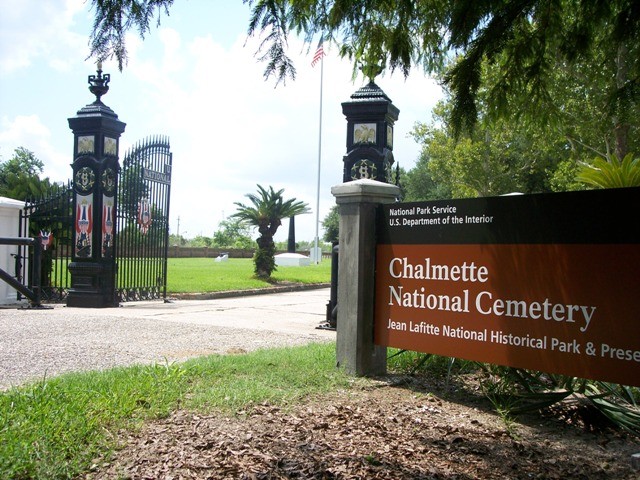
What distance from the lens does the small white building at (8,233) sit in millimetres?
13305

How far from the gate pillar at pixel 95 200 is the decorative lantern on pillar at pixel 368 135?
18.7 ft

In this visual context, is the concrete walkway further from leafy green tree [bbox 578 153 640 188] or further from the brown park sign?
leafy green tree [bbox 578 153 640 188]

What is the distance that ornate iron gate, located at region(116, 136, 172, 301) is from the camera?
14109mm

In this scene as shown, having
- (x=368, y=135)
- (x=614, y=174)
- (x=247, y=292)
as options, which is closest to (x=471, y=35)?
(x=614, y=174)

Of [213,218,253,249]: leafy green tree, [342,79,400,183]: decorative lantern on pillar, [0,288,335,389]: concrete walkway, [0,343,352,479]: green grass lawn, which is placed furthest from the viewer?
[213,218,253,249]: leafy green tree

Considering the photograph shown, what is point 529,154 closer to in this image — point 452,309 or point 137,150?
point 137,150

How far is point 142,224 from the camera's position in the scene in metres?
14.6

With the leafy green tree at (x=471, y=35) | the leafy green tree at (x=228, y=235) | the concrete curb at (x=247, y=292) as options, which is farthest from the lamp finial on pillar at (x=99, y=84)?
the leafy green tree at (x=228, y=235)

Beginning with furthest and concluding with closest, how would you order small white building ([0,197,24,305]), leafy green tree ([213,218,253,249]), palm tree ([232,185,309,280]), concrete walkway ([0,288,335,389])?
1. leafy green tree ([213,218,253,249])
2. palm tree ([232,185,309,280])
3. small white building ([0,197,24,305])
4. concrete walkway ([0,288,335,389])

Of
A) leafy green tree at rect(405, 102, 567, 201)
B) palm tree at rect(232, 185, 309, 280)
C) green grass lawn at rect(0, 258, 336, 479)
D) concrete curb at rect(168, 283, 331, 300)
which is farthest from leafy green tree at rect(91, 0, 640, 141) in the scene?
leafy green tree at rect(405, 102, 567, 201)

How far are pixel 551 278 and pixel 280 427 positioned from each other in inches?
83.9

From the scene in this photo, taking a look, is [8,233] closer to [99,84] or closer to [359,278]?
[99,84]

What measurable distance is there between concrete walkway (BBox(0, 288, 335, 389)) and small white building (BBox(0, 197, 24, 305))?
1.37 metres

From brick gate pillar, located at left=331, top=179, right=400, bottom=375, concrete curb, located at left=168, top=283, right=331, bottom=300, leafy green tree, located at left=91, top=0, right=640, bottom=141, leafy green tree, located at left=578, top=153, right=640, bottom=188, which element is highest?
leafy green tree, located at left=91, top=0, right=640, bottom=141
